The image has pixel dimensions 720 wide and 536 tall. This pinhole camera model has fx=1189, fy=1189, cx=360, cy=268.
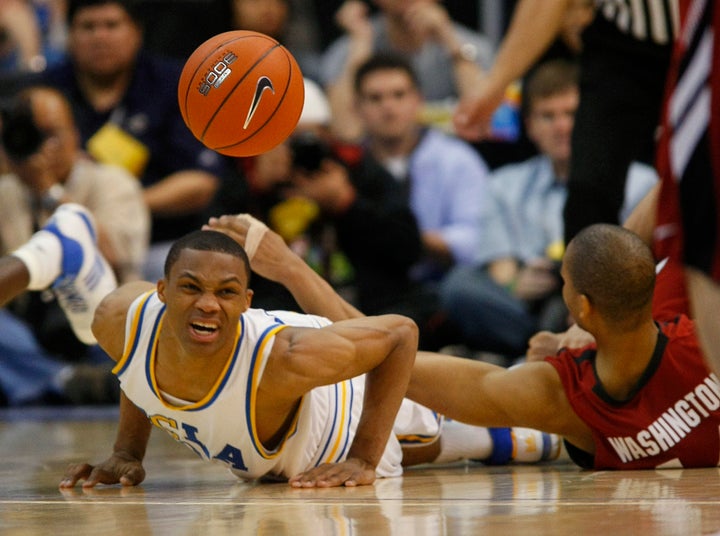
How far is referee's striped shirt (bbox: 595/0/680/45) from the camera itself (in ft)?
16.2

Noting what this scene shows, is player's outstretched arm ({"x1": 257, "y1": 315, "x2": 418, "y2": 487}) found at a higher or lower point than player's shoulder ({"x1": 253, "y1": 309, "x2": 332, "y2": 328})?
lower

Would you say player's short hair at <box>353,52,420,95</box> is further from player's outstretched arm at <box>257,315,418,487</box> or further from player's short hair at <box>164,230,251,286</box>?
player's short hair at <box>164,230,251,286</box>

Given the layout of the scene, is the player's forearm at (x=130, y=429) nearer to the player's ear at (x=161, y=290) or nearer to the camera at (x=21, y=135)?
the player's ear at (x=161, y=290)

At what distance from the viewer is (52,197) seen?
7879 millimetres

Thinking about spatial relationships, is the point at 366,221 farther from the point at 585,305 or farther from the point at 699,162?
the point at 699,162

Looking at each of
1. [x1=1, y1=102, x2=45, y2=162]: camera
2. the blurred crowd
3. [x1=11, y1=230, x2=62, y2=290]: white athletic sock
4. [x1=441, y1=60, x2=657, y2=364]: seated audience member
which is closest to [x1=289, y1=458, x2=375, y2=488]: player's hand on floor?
[x1=11, y1=230, x2=62, y2=290]: white athletic sock

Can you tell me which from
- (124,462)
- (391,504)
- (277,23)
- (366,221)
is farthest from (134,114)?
(391,504)

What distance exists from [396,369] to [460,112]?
164cm

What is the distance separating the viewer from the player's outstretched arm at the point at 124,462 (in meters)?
4.21

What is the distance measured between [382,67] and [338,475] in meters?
4.75

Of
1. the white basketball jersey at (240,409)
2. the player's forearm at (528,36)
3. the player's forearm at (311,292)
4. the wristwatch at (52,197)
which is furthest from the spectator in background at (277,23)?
the white basketball jersey at (240,409)

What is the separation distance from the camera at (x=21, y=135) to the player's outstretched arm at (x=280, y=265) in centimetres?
369

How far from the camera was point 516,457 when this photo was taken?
5.02 m

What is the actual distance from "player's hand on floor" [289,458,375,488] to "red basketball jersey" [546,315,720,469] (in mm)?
803
